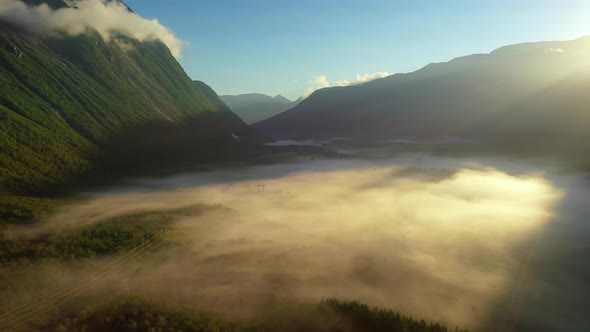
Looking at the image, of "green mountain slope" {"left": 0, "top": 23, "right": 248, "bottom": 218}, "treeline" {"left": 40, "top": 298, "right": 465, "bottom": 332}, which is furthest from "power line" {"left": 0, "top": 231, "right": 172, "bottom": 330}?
"green mountain slope" {"left": 0, "top": 23, "right": 248, "bottom": 218}

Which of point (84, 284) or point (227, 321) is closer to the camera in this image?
point (227, 321)

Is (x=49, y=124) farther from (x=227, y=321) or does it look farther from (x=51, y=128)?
(x=227, y=321)

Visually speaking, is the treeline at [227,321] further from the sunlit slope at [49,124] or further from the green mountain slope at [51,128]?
the sunlit slope at [49,124]

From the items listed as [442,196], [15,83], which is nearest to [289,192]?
[442,196]

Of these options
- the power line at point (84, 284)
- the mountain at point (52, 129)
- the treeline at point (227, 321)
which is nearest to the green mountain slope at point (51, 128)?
the mountain at point (52, 129)

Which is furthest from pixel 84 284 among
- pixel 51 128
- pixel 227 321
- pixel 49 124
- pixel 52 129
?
pixel 49 124

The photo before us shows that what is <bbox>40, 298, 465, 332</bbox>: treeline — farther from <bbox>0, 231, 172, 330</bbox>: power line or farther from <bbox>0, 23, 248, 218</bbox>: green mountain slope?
<bbox>0, 23, 248, 218</bbox>: green mountain slope

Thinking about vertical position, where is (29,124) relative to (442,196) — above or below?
above

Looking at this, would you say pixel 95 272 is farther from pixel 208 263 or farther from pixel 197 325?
pixel 197 325
